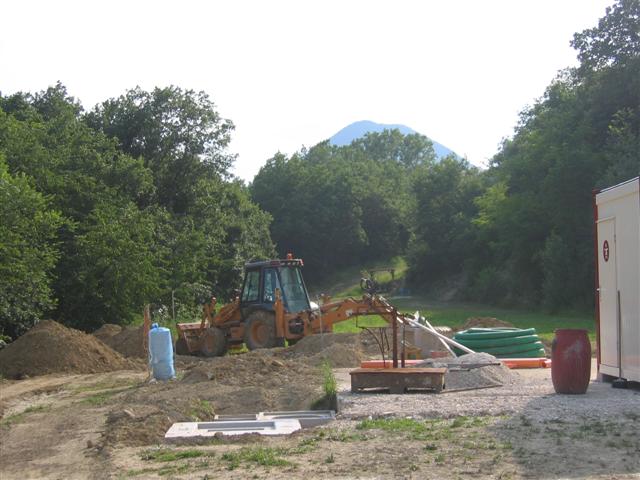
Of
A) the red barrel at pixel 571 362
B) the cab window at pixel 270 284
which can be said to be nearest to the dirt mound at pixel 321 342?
the cab window at pixel 270 284

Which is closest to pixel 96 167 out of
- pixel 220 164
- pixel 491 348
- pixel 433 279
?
pixel 220 164

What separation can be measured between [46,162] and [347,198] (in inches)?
Answer: 2263

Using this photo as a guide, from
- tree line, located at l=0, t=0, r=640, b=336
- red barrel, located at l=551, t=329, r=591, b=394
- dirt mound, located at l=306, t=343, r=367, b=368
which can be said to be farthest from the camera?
tree line, located at l=0, t=0, r=640, b=336

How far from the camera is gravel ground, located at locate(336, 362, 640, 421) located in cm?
1166

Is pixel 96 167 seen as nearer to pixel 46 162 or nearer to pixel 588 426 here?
pixel 46 162

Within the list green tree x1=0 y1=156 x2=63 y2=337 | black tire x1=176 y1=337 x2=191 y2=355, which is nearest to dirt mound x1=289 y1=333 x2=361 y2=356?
black tire x1=176 y1=337 x2=191 y2=355

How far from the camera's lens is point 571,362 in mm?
13430

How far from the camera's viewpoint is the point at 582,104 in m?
49.4

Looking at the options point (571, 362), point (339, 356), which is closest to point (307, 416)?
point (571, 362)

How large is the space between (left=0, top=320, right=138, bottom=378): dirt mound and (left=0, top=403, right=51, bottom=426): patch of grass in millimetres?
6573

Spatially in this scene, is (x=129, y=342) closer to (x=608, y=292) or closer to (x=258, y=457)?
(x=608, y=292)

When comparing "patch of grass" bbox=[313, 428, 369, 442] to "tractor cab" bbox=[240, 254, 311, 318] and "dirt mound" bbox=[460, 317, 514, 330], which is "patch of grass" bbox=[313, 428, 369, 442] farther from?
"dirt mound" bbox=[460, 317, 514, 330]

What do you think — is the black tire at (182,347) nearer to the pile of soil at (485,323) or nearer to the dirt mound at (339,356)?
the dirt mound at (339,356)

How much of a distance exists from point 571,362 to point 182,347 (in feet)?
53.5
